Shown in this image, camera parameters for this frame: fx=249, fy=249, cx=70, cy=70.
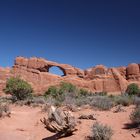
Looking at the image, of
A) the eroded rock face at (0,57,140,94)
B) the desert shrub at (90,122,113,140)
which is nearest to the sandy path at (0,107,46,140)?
the desert shrub at (90,122,113,140)

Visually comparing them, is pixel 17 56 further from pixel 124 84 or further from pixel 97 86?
pixel 124 84

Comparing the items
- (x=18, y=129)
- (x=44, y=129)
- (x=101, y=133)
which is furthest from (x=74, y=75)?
(x=101, y=133)

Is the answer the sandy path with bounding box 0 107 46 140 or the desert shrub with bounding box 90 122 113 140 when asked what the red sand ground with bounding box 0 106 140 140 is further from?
the desert shrub with bounding box 90 122 113 140

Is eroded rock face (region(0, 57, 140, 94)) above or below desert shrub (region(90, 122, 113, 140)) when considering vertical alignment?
above

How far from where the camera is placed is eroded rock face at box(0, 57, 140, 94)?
196 ft

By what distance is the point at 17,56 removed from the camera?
217ft

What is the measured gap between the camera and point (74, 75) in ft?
210

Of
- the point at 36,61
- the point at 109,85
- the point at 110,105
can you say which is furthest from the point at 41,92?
the point at 110,105

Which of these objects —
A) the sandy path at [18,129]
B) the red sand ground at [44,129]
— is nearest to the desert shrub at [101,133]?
the red sand ground at [44,129]

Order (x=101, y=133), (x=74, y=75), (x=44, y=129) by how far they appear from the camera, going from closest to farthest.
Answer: (x=101, y=133)
(x=44, y=129)
(x=74, y=75)

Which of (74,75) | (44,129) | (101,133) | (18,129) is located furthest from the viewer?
(74,75)

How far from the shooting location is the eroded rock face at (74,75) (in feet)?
196

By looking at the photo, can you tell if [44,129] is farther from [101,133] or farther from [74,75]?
[74,75]

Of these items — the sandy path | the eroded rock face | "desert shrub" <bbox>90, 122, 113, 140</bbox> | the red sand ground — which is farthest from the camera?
the eroded rock face
